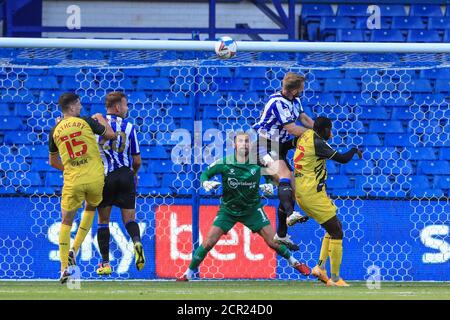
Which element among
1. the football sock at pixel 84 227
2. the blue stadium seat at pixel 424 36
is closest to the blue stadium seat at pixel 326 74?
the blue stadium seat at pixel 424 36

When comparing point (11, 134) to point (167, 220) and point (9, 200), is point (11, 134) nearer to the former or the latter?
point (9, 200)

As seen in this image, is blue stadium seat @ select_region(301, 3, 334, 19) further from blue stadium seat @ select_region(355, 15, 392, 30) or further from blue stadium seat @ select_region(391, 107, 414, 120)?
blue stadium seat @ select_region(391, 107, 414, 120)

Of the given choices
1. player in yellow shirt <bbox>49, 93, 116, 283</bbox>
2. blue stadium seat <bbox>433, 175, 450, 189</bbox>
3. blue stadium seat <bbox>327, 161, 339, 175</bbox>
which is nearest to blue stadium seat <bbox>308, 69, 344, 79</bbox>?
blue stadium seat <bbox>327, 161, 339, 175</bbox>

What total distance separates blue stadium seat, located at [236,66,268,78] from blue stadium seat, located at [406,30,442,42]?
355 cm

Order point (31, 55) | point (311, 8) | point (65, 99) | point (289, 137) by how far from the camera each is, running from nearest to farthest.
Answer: point (65, 99) < point (289, 137) < point (31, 55) < point (311, 8)

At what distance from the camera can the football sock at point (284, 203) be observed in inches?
427

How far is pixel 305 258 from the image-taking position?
12367 millimetres

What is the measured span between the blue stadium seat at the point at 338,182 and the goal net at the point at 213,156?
0.01m

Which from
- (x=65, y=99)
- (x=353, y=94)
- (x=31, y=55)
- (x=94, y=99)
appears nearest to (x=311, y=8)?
(x=353, y=94)

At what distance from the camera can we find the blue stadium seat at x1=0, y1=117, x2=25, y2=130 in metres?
12.8

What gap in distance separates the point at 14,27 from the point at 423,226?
6.26m

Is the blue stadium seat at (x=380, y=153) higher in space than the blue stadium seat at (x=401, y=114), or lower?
lower

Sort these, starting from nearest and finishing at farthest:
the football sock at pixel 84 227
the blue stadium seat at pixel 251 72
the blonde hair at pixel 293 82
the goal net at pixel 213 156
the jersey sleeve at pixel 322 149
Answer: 1. the jersey sleeve at pixel 322 149
2. the football sock at pixel 84 227
3. the blonde hair at pixel 293 82
4. the goal net at pixel 213 156
5. the blue stadium seat at pixel 251 72

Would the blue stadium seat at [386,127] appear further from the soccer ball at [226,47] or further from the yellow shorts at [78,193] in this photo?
the yellow shorts at [78,193]
